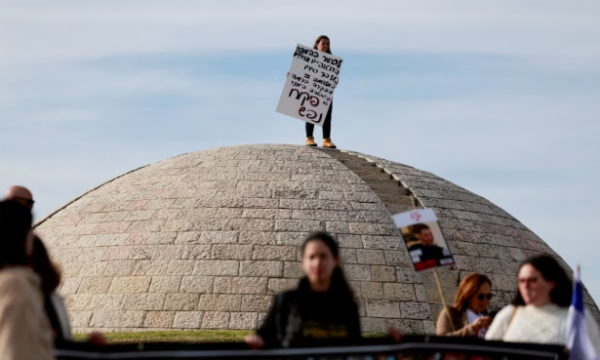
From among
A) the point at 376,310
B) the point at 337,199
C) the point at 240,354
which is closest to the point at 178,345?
the point at 240,354

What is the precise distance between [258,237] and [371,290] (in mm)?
2347

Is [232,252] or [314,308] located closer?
[314,308]

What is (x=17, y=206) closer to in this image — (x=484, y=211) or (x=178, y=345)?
(x=178, y=345)

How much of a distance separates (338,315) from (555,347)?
5.33ft

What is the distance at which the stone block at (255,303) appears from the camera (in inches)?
710

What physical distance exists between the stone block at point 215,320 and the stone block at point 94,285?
83.9 inches

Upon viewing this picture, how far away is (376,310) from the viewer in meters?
18.4

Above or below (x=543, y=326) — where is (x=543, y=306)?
above

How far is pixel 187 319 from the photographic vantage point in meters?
17.9

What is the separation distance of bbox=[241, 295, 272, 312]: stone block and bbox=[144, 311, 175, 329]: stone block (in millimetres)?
1260

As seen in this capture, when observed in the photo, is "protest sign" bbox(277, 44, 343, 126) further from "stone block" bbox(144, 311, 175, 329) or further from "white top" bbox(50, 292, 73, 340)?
"white top" bbox(50, 292, 73, 340)

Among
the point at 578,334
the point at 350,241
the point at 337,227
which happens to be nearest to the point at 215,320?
the point at 350,241

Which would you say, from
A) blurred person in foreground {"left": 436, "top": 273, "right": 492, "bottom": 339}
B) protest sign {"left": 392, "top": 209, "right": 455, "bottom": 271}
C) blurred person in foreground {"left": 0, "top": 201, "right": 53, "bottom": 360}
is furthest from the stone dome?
blurred person in foreground {"left": 0, "top": 201, "right": 53, "bottom": 360}

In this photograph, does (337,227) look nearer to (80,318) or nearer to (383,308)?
(383,308)
